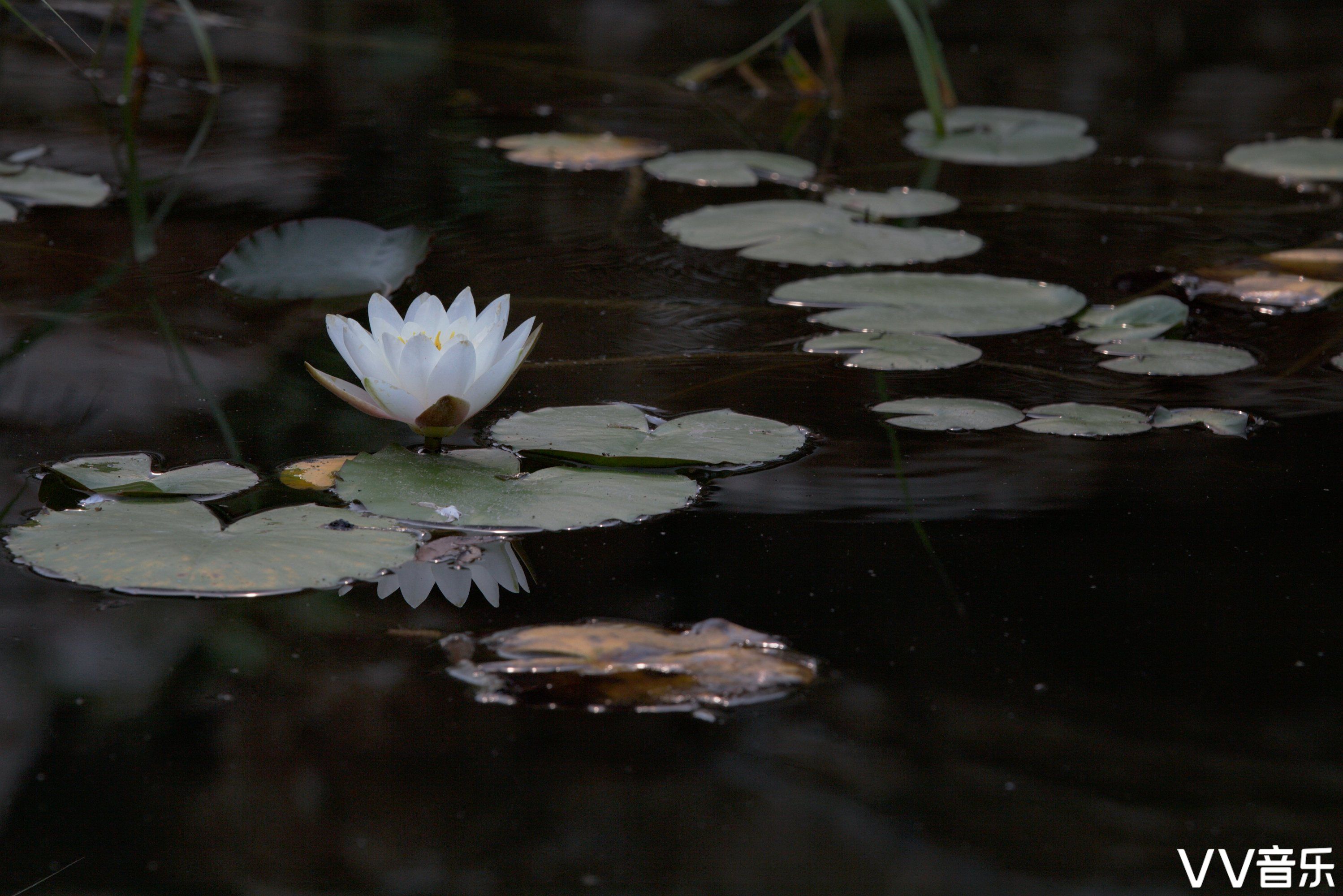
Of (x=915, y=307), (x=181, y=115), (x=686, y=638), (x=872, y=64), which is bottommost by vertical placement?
(x=686, y=638)

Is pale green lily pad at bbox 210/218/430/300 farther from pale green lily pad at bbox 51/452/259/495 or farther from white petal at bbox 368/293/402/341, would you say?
pale green lily pad at bbox 51/452/259/495

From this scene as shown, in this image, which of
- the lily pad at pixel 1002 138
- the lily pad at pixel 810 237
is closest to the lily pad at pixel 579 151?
the lily pad at pixel 810 237

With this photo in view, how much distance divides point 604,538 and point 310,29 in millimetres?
3766

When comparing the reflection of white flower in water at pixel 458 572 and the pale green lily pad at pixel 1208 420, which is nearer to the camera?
the reflection of white flower in water at pixel 458 572

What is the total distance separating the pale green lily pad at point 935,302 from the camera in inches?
74.9

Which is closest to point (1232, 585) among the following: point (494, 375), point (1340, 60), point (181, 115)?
point (494, 375)

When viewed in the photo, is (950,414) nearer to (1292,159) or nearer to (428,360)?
(428,360)

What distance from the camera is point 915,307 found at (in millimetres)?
1962

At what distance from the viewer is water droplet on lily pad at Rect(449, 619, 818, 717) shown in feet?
3.39

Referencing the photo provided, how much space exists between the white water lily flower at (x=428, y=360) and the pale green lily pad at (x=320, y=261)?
1.84 feet

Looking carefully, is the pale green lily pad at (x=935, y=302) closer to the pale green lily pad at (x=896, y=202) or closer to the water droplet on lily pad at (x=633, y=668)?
the pale green lily pad at (x=896, y=202)

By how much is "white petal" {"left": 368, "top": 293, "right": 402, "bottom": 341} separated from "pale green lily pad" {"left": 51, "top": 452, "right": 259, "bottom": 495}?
202mm

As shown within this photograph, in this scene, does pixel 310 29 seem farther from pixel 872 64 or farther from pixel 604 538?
pixel 604 538

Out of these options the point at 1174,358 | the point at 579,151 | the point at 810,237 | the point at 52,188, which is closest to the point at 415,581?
the point at 1174,358
